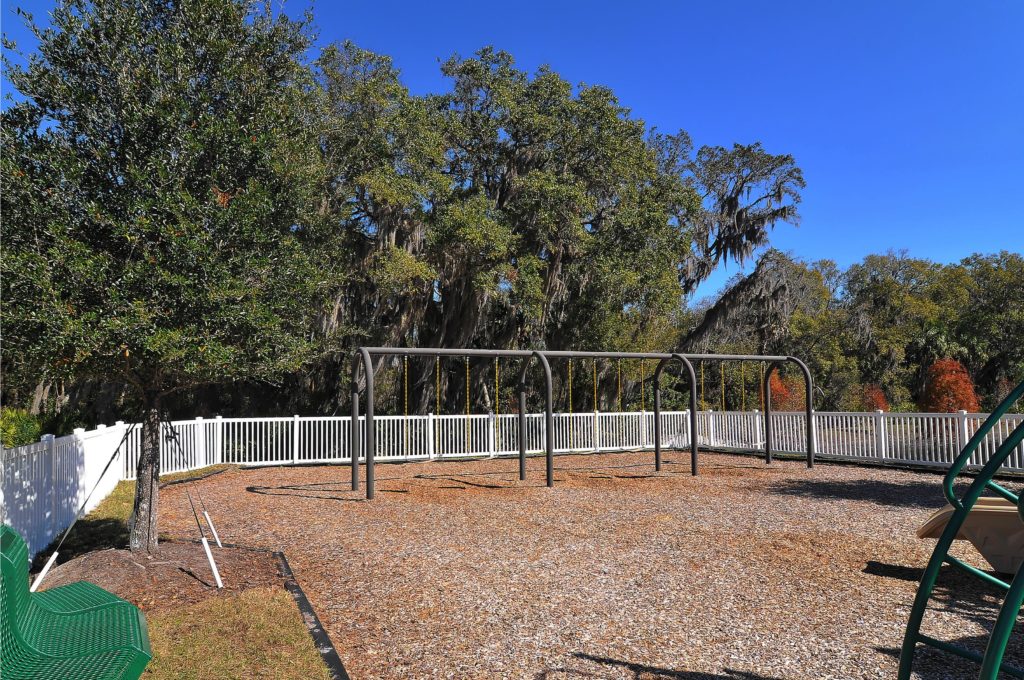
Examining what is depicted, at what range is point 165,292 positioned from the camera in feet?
16.4

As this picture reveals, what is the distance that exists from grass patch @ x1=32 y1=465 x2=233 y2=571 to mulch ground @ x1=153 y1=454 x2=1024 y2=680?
1.60ft

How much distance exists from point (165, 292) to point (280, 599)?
2.33 metres

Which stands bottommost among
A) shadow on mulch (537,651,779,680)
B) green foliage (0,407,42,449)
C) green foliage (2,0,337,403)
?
shadow on mulch (537,651,779,680)

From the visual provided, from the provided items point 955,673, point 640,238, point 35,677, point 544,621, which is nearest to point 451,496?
point 544,621

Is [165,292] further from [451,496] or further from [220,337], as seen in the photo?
[451,496]

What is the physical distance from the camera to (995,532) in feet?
16.4

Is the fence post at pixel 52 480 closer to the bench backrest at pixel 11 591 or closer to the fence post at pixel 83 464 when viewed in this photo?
the fence post at pixel 83 464

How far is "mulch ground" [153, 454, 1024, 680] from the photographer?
12.3 feet

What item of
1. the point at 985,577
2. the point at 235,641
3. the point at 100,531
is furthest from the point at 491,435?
the point at 985,577

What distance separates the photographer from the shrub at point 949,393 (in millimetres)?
20969

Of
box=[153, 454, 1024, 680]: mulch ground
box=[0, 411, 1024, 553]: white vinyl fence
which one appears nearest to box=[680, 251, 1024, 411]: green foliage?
box=[0, 411, 1024, 553]: white vinyl fence

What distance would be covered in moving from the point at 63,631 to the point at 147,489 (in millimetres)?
3144

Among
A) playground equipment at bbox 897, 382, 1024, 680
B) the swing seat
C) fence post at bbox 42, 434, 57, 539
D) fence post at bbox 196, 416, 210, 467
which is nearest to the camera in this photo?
playground equipment at bbox 897, 382, 1024, 680

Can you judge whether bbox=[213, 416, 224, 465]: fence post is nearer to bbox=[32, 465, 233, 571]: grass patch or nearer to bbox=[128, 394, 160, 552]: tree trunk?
bbox=[32, 465, 233, 571]: grass patch
